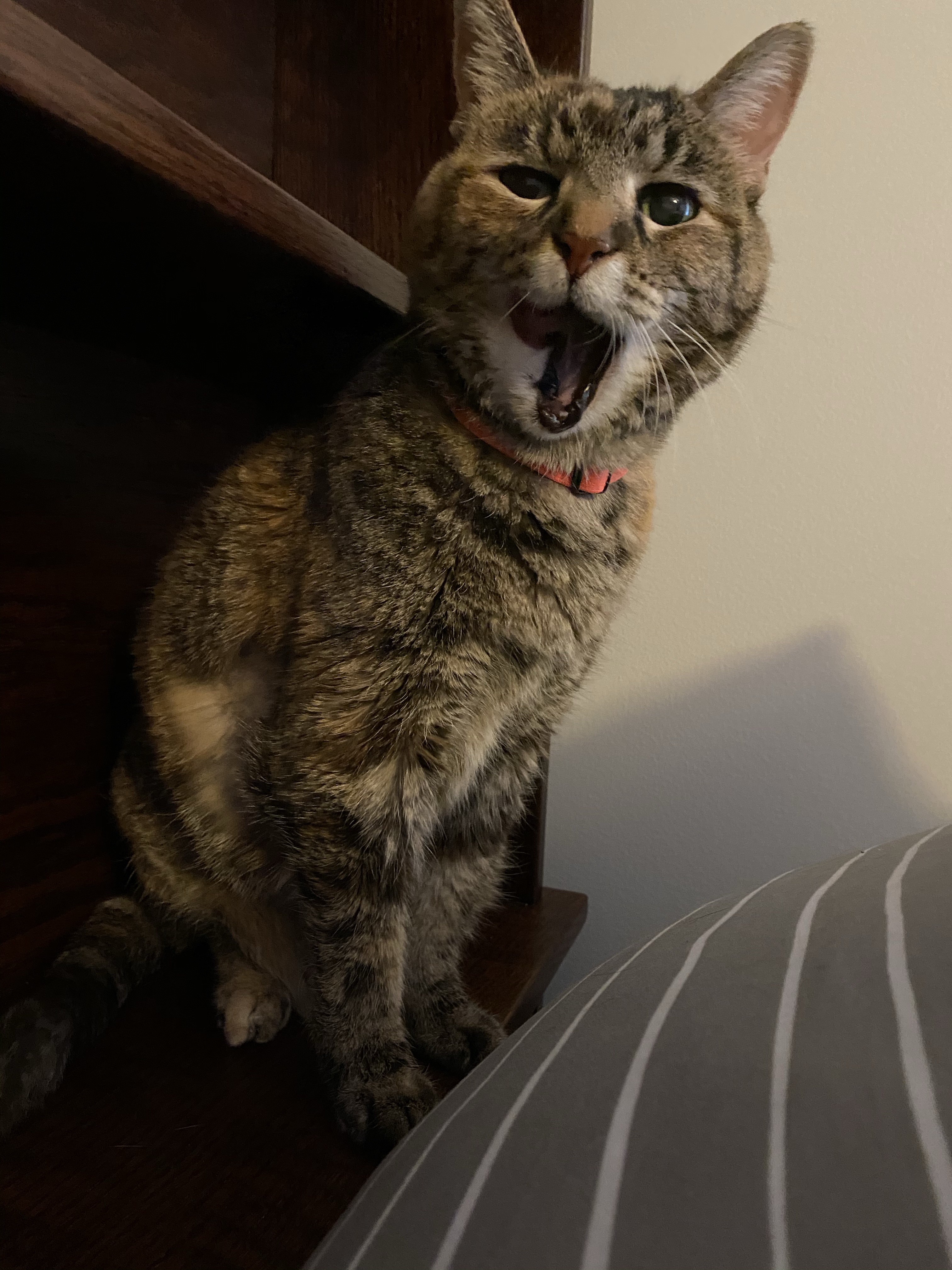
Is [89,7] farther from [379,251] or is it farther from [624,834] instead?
[624,834]

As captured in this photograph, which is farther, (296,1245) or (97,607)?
(97,607)

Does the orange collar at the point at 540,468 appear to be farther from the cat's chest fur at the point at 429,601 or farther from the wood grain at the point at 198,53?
the wood grain at the point at 198,53

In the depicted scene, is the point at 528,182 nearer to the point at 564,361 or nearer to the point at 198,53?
the point at 564,361

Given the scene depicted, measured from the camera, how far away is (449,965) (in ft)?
2.47

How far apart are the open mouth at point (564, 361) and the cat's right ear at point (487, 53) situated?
277mm

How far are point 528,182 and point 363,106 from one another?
0.42 metres

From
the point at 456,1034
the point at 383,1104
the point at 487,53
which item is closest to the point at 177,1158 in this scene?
the point at 383,1104

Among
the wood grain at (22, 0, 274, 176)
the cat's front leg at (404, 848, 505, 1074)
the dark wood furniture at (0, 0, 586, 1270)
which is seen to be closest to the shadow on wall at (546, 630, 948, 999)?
the dark wood furniture at (0, 0, 586, 1270)

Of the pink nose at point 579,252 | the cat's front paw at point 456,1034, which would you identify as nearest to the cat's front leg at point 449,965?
the cat's front paw at point 456,1034

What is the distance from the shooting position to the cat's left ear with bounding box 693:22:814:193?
642 millimetres

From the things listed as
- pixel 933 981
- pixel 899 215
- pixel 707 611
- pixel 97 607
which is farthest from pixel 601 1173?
→ pixel 899 215

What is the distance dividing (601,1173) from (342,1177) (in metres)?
0.37

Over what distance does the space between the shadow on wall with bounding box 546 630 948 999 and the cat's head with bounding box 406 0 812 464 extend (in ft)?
1.79

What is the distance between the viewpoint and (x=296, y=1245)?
47 centimetres
